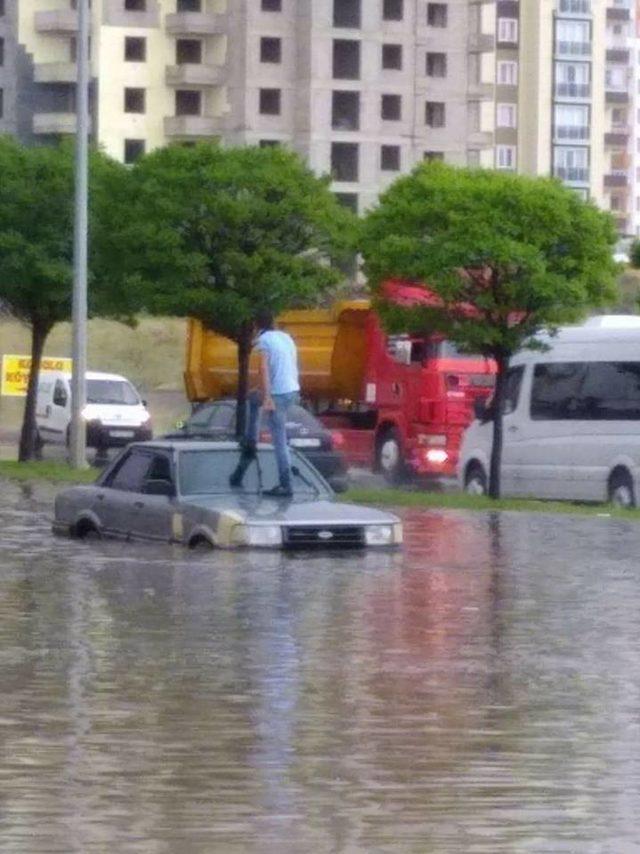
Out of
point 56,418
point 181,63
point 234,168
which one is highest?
point 181,63

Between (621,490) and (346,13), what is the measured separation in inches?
2642

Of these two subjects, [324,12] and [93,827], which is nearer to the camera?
[93,827]

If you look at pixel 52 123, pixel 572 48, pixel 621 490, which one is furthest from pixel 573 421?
pixel 572 48

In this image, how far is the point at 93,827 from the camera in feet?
27.1

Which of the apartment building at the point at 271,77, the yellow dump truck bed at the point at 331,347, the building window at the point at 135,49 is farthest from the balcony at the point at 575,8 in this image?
the yellow dump truck bed at the point at 331,347

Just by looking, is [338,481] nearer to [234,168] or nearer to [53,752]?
[234,168]

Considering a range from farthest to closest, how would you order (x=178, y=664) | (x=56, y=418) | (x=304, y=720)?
(x=56, y=418)
(x=178, y=664)
(x=304, y=720)

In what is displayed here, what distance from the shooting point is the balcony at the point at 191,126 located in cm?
9400

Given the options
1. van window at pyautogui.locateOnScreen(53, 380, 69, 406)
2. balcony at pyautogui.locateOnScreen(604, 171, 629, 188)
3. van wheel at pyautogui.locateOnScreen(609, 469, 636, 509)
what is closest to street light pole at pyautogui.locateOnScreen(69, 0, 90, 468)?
van wheel at pyautogui.locateOnScreen(609, 469, 636, 509)

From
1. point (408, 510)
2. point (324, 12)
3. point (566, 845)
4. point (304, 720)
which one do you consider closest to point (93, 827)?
point (566, 845)

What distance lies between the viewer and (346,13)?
95.1 meters

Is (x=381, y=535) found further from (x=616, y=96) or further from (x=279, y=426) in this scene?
(x=616, y=96)

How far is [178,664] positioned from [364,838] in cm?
463

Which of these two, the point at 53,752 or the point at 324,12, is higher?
the point at 324,12
